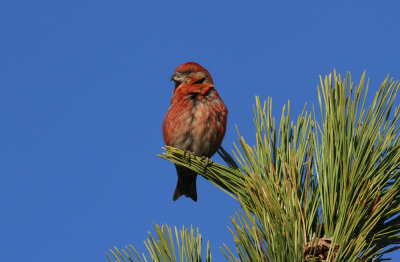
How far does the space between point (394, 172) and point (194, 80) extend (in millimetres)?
3274

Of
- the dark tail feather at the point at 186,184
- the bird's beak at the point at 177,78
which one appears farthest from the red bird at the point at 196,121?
the bird's beak at the point at 177,78

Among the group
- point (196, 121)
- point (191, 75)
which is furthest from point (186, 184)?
point (191, 75)

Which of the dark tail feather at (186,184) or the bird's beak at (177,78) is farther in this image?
the bird's beak at (177,78)

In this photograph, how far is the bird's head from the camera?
535cm

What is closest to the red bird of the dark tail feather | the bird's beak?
the dark tail feather

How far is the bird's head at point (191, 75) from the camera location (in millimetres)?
5348

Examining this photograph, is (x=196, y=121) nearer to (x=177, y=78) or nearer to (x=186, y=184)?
(x=186, y=184)

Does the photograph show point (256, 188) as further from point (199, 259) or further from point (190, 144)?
point (190, 144)

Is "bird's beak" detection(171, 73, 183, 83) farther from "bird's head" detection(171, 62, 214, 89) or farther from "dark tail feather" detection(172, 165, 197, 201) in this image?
"dark tail feather" detection(172, 165, 197, 201)

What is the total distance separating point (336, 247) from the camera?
194 cm

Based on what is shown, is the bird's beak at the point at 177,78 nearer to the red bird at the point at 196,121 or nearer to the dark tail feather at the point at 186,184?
the red bird at the point at 196,121

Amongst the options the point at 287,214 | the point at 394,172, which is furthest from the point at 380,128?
the point at 287,214

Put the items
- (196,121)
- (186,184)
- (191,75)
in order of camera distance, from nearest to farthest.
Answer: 1. (196,121)
2. (186,184)
3. (191,75)

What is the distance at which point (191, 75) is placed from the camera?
539 centimetres
